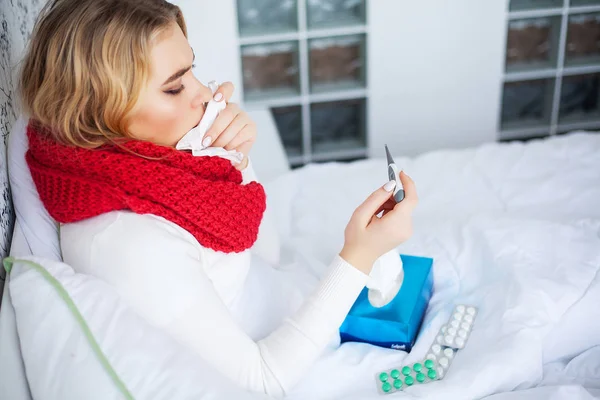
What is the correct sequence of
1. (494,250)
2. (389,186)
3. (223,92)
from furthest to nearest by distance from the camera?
1. (494,250)
2. (223,92)
3. (389,186)

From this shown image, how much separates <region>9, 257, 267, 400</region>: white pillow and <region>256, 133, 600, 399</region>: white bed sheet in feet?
0.89

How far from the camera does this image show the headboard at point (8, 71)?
1051 millimetres

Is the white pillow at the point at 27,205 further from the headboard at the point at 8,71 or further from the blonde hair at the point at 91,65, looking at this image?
the blonde hair at the point at 91,65

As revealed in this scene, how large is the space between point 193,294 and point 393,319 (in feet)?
1.36

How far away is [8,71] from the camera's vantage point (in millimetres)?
1174

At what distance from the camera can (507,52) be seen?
8.36 ft

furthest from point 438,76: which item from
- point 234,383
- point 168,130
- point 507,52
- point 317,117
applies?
point 234,383

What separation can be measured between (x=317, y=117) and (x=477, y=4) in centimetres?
73

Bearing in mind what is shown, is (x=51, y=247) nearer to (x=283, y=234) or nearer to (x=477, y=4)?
(x=283, y=234)

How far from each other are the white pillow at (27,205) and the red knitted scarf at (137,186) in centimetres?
6

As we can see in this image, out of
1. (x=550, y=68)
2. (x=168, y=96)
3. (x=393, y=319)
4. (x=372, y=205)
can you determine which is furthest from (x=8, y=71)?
(x=550, y=68)

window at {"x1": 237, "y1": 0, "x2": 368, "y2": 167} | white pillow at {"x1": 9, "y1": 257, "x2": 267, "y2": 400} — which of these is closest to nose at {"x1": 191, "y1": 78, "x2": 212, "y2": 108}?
white pillow at {"x1": 9, "y1": 257, "x2": 267, "y2": 400}

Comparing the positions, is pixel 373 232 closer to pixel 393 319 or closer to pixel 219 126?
pixel 393 319

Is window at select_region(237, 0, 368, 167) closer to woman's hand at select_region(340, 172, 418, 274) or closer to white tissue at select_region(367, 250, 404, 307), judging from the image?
white tissue at select_region(367, 250, 404, 307)
